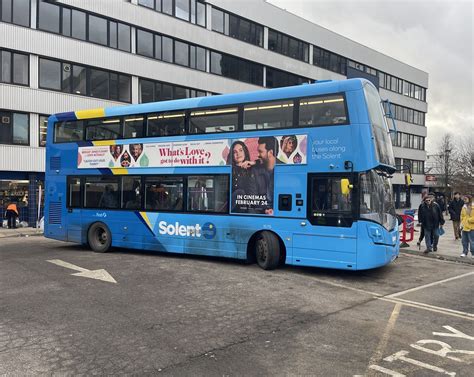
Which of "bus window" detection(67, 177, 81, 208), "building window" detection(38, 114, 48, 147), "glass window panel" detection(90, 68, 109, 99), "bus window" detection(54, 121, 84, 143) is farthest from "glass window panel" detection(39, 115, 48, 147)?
"bus window" detection(67, 177, 81, 208)

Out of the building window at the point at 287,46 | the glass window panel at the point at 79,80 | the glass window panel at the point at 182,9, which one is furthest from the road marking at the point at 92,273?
the building window at the point at 287,46

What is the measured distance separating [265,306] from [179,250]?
496 cm

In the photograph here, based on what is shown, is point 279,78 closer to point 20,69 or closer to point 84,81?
point 84,81

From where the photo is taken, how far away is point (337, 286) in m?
8.71

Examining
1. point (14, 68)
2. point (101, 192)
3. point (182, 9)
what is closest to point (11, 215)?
point (14, 68)

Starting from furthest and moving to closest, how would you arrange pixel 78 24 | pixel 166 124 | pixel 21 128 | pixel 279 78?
pixel 279 78
pixel 78 24
pixel 21 128
pixel 166 124

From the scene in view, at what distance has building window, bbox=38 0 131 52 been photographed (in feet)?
74.7

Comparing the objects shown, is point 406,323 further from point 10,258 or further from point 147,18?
point 147,18

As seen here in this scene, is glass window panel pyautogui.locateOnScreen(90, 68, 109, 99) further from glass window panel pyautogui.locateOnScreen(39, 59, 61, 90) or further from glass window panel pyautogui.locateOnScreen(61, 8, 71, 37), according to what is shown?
glass window panel pyautogui.locateOnScreen(61, 8, 71, 37)

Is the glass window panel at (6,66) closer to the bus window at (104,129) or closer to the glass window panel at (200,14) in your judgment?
the bus window at (104,129)

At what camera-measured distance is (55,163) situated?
13.8 metres

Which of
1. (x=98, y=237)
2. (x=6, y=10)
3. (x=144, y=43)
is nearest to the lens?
(x=98, y=237)

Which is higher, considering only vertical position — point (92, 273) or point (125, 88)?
point (125, 88)

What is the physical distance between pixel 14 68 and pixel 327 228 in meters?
19.6
